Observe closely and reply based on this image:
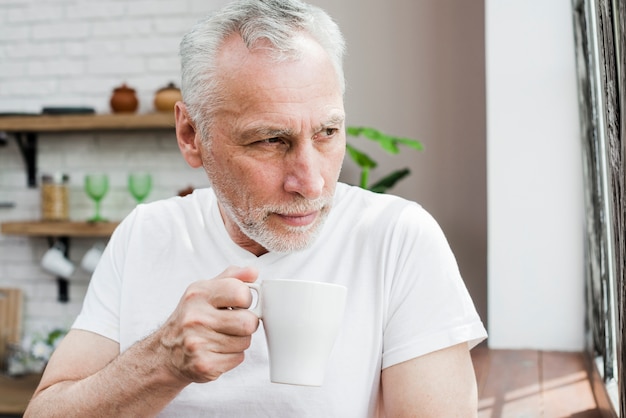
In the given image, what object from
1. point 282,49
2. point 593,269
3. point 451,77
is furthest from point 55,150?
point 282,49

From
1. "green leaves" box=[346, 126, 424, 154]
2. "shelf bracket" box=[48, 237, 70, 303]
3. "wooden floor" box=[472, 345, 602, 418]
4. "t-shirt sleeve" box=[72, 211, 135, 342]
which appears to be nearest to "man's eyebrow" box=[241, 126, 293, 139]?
"t-shirt sleeve" box=[72, 211, 135, 342]

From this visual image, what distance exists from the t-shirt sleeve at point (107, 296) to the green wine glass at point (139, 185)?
7.50 ft

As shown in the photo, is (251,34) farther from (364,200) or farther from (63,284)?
(63,284)

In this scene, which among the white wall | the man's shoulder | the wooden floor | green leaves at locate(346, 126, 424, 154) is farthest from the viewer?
green leaves at locate(346, 126, 424, 154)

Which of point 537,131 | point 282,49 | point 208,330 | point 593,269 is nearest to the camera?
point 208,330

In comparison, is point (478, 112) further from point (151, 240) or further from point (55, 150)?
point (151, 240)

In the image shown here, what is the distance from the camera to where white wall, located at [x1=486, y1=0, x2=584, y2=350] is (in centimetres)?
279

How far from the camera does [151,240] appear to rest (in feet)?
4.21

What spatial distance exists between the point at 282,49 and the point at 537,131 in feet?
6.34

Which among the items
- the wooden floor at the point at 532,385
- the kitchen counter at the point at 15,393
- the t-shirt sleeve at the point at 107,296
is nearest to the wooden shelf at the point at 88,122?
the kitchen counter at the point at 15,393

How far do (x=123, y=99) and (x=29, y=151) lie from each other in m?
0.62

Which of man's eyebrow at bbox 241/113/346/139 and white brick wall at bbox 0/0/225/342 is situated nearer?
man's eyebrow at bbox 241/113/346/139

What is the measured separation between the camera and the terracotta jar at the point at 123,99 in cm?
367

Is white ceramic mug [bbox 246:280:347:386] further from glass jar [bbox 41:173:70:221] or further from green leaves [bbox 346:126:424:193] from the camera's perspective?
glass jar [bbox 41:173:70:221]
